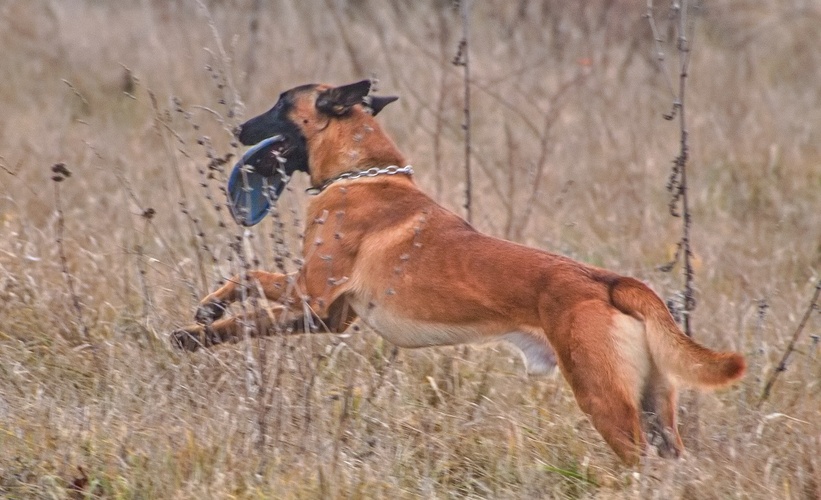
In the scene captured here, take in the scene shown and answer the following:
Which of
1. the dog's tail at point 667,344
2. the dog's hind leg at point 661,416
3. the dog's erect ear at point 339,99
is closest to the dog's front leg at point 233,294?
the dog's erect ear at point 339,99

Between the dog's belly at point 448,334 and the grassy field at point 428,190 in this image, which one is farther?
the dog's belly at point 448,334

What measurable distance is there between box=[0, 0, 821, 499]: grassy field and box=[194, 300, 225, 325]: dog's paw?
112mm

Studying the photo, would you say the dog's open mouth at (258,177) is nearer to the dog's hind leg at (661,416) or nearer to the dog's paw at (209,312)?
the dog's paw at (209,312)

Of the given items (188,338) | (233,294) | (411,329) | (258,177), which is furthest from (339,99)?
(188,338)

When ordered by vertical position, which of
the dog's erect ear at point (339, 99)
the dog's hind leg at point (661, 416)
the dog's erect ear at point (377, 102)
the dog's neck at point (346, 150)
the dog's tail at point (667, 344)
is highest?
→ the dog's erect ear at point (339, 99)

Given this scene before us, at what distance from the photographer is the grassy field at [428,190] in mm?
3629

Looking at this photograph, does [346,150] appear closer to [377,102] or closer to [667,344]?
[377,102]

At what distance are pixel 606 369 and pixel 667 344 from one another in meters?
0.25

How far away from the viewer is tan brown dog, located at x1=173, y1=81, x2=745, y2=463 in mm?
3555

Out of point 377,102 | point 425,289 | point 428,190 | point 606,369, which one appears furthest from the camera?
point 428,190

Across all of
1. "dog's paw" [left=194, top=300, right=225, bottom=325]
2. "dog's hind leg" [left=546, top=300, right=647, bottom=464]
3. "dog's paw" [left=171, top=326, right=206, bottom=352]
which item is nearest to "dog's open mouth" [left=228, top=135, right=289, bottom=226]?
"dog's paw" [left=194, top=300, right=225, bottom=325]

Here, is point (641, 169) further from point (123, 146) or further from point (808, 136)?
point (123, 146)

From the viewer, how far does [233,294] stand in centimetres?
421

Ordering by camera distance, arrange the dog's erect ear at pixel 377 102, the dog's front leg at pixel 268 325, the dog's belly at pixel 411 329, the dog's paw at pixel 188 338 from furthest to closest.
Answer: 1. the dog's erect ear at pixel 377 102
2. the dog's paw at pixel 188 338
3. the dog's belly at pixel 411 329
4. the dog's front leg at pixel 268 325
